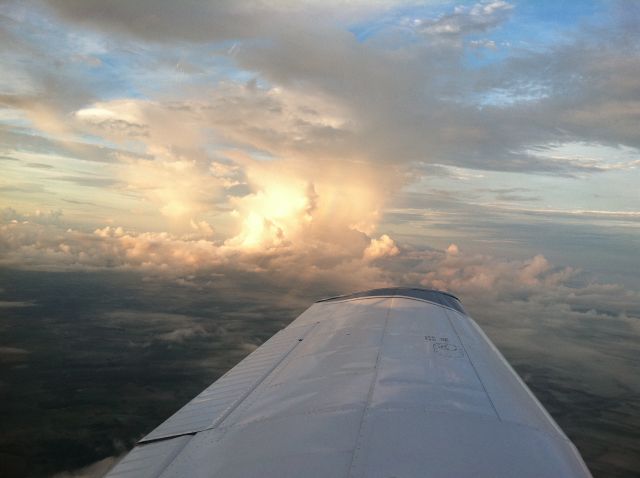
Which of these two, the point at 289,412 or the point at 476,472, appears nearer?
the point at 476,472

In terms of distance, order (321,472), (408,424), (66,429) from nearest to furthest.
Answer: (321,472) < (408,424) < (66,429)

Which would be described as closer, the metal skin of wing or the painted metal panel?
the metal skin of wing

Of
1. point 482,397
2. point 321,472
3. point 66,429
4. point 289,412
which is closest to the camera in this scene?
point 321,472

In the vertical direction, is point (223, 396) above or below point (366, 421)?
below

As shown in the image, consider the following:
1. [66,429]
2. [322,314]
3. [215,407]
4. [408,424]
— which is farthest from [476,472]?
[66,429]

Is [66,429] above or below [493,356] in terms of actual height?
below

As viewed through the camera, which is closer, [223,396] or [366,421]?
[366,421]

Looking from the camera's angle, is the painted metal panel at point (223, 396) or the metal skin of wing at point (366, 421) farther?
the painted metal panel at point (223, 396)

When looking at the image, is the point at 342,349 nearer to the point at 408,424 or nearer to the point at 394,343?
the point at 394,343
